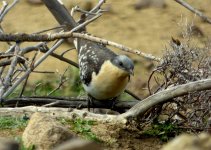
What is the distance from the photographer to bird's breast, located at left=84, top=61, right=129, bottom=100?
7844 millimetres

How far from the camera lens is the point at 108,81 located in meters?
7.89

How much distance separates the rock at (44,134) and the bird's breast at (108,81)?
1993 mm

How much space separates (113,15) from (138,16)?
409 millimetres

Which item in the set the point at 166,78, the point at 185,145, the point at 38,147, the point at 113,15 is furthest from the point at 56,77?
the point at 185,145

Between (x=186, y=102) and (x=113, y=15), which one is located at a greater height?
(x=186, y=102)

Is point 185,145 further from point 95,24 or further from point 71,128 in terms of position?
point 95,24

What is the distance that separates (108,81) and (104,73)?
91mm

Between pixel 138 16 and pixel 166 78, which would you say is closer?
pixel 166 78

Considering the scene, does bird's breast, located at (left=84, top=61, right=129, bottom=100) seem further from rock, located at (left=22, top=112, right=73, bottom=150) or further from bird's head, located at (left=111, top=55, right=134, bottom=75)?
rock, located at (left=22, top=112, right=73, bottom=150)

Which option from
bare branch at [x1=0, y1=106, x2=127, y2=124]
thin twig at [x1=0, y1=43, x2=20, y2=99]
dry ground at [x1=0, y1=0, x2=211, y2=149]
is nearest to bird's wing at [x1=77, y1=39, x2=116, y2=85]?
thin twig at [x1=0, y1=43, x2=20, y2=99]

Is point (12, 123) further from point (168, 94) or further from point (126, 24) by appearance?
point (126, 24)

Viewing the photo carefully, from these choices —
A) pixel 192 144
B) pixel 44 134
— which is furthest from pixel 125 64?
pixel 192 144

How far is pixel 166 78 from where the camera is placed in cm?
723

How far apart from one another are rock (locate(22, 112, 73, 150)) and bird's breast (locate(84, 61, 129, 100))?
199 cm
